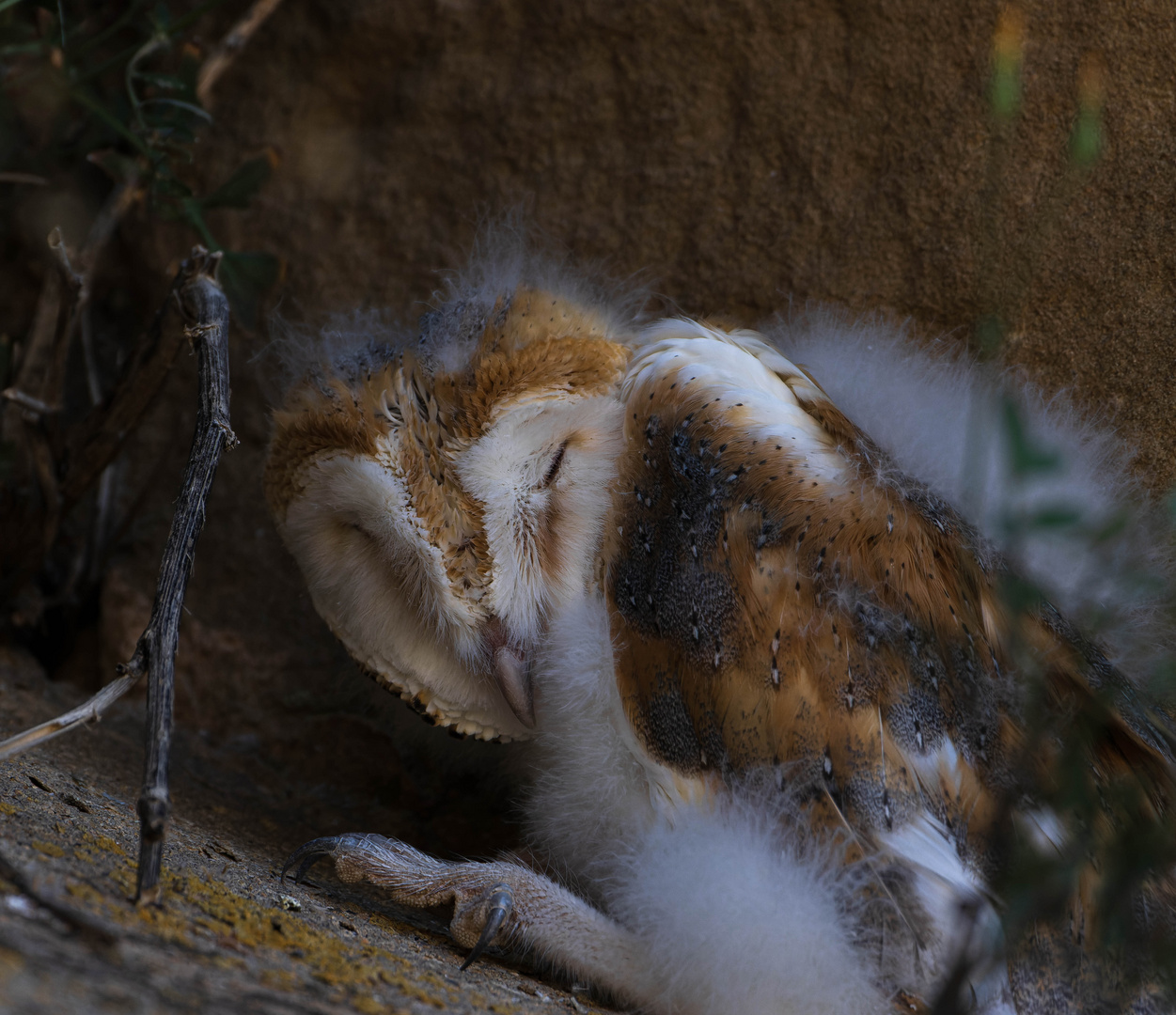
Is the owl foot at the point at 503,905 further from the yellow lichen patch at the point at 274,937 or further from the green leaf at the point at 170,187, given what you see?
the green leaf at the point at 170,187

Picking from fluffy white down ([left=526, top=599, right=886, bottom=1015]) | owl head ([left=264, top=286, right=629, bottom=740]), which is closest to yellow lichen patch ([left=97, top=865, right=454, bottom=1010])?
fluffy white down ([left=526, top=599, right=886, bottom=1015])

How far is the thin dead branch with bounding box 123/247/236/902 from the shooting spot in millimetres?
771

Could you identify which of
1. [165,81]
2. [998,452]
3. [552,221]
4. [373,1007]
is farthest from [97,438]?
[998,452]

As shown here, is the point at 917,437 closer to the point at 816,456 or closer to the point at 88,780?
the point at 816,456

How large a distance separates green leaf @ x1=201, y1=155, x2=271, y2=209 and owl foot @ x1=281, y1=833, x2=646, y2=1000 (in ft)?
3.24

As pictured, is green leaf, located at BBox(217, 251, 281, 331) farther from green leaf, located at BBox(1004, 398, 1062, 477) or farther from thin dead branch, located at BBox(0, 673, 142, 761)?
green leaf, located at BBox(1004, 398, 1062, 477)

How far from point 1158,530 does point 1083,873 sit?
43 centimetres

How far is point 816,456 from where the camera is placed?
1091mm

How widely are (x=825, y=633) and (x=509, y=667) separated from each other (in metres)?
0.38

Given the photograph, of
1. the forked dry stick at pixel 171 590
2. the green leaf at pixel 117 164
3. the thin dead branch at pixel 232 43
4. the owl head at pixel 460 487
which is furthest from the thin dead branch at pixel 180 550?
the thin dead branch at pixel 232 43

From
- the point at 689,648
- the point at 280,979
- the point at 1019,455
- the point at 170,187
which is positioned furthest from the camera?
the point at 170,187

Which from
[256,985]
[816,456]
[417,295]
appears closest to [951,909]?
[816,456]

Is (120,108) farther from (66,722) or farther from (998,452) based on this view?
(998,452)

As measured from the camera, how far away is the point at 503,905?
1055 mm
